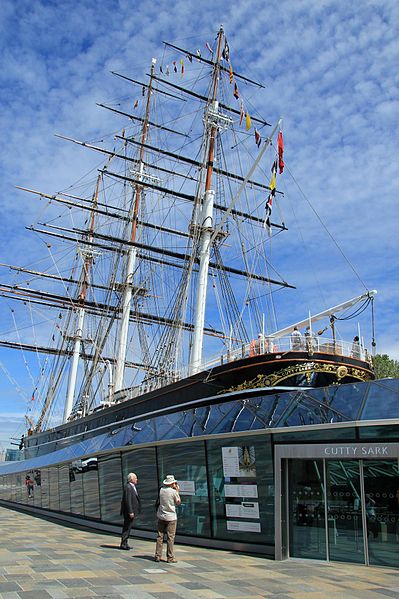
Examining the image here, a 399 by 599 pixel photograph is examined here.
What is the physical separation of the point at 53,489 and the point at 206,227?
51.5 ft

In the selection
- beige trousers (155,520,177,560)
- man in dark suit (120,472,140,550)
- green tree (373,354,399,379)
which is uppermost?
green tree (373,354,399,379)

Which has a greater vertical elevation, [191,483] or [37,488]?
[191,483]

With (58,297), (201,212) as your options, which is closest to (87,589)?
(201,212)

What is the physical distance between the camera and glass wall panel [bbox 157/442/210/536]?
1244cm

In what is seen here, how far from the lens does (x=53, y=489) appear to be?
70.6ft

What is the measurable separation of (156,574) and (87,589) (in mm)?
1649

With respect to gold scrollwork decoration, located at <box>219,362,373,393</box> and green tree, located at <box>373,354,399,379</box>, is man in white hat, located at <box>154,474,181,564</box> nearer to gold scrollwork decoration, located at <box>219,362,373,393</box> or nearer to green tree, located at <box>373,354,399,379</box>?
gold scrollwork decoration, located at <box>219,362,373,393</box>

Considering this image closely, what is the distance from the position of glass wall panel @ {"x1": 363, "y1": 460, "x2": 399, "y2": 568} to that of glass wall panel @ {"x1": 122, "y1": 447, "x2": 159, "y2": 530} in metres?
5.70

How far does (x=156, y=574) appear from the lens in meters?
8.38

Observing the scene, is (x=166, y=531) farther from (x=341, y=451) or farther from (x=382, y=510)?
(x=382, y=510)

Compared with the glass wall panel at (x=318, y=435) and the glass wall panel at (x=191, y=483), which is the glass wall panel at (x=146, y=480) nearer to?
the glass wall panel at (x=191, y=483)

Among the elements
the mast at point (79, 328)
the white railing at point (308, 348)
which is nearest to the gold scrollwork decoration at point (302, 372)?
the white railing at point (308, 348)

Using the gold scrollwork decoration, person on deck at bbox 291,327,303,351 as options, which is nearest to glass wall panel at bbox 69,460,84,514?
the gold scrollwork decoration

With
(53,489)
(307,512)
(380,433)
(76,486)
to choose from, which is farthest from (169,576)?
(53,489)
